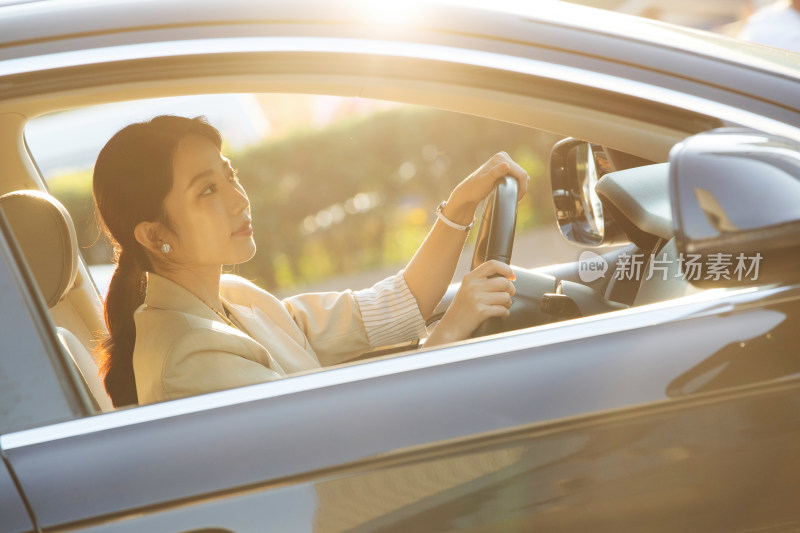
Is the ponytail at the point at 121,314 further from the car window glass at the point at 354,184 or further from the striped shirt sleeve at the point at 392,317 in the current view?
the car window glass at the point at 354,184

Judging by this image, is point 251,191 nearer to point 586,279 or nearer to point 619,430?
point 586,279

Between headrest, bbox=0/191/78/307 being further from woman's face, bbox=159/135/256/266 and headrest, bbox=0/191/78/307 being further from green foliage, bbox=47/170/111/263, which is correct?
green foliage, bbox=47/170/111/263

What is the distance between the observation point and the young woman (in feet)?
5.57

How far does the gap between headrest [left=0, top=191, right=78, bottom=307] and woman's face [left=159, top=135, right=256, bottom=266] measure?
0.22 metres

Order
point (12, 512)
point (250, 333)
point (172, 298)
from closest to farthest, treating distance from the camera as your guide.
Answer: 1. point (12, 512)
2. point (172, 298)
3. point (250, 333)

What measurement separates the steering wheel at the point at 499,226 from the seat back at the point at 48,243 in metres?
0.88

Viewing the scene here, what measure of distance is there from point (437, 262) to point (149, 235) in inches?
30.5

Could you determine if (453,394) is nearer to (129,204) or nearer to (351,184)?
(129,204)

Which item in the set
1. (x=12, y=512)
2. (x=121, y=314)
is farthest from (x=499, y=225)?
A: (x=12, y=512)

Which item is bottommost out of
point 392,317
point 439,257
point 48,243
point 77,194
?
point 392,317

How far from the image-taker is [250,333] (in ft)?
6.97

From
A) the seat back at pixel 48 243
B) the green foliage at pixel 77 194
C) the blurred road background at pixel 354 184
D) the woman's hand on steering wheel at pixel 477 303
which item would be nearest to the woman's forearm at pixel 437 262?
the woman's hand on steering wheel at pixel 477 303

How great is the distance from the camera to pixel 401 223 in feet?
24.8

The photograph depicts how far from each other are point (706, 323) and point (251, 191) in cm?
655
